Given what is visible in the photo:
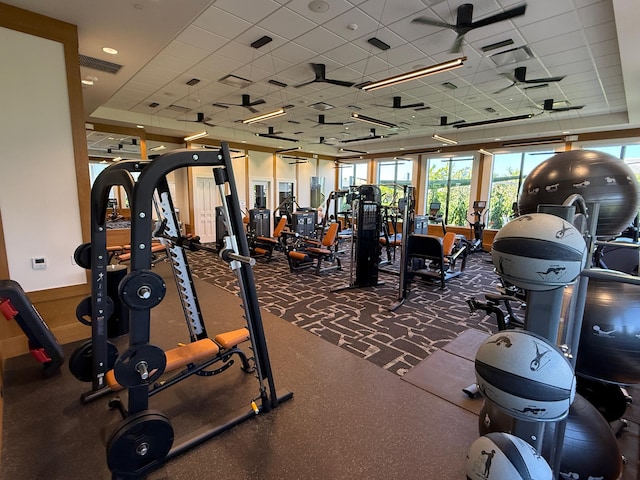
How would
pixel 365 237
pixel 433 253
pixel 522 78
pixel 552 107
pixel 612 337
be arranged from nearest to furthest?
1. pixel 612 337
2. pixel 522 78
3. pixel 365 237
4. pixel 433 253
5. pixel 552 107

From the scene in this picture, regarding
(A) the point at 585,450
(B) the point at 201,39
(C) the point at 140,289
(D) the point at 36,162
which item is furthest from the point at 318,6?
(A) the point at 585,450

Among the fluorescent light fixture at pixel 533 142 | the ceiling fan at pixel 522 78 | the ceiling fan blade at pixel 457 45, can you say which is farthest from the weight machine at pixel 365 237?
the fluorescent light fixture at pixel 533 142

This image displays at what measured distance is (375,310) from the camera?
15.0 feet

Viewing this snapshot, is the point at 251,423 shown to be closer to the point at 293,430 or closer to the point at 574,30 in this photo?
the point at 293,430

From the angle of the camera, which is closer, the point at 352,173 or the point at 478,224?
the point at 478,224

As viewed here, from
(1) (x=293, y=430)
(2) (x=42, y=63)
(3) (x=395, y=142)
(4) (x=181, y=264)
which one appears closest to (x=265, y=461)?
(1) (x=293, y=430)

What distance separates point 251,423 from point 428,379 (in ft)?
5.31

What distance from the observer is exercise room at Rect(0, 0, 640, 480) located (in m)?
1.53

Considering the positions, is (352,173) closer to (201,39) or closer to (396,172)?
(396,172)

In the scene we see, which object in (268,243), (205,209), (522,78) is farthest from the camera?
(205,209)

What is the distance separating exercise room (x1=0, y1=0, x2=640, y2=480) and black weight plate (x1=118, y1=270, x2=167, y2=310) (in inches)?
0.5

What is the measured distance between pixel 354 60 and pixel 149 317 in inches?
199

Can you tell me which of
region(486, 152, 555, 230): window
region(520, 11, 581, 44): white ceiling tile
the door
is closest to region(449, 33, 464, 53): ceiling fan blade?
region(520, 11, 581, 44): white ceiling tile

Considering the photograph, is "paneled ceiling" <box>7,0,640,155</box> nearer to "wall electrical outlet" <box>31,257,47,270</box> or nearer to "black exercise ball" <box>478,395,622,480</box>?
"wall electrical outlet" <box>31,257,47,270</box>
